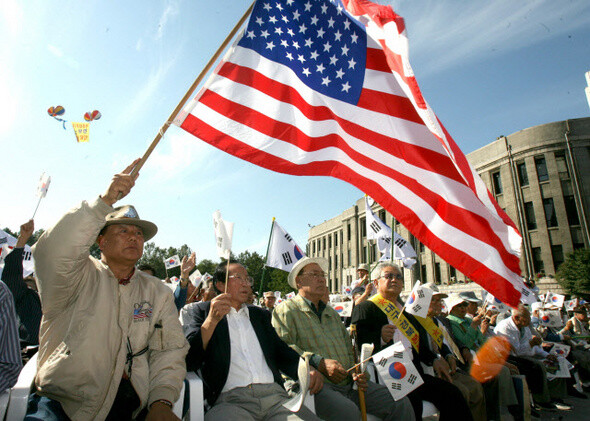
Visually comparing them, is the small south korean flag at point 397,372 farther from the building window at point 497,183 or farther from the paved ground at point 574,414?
the building window at point 497,183

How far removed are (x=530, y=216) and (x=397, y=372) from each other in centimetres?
3433

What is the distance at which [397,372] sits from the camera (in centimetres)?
321

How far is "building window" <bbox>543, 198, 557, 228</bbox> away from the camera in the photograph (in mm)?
30294

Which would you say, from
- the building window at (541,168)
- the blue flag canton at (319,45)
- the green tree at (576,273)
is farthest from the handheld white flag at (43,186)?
the building window at (541,168)

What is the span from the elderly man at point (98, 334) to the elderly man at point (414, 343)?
2431 mm

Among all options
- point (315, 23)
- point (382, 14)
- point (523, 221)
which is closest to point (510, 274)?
point (382, 14)

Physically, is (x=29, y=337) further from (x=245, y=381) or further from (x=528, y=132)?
(x=528, y=132)

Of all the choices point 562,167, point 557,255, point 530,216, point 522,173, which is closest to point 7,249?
point 557,255

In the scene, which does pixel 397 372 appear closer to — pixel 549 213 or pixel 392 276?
pixel 392 276

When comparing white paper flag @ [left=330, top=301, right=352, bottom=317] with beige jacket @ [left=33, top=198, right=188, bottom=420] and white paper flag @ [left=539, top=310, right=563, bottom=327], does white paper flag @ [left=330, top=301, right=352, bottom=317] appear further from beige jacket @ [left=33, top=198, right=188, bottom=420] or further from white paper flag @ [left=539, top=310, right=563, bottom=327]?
white paper flag @ [left=539, top=310, right=563, bottom=327]

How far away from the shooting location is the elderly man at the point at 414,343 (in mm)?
3898

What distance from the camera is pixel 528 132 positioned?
3244 cm

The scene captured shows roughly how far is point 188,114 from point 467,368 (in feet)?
17.4

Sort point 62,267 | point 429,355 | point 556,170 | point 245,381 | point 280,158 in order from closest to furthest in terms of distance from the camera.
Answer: point 62,267
point 245,381
point 280,158
point 429,355
point 556,170
